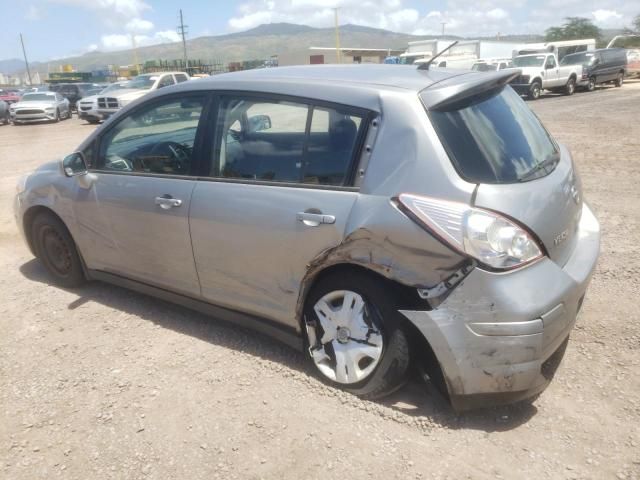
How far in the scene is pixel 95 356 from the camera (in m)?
3.48

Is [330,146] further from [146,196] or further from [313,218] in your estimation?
[146,196]

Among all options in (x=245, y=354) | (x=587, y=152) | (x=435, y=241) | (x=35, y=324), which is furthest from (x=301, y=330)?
(x=587, y=152)

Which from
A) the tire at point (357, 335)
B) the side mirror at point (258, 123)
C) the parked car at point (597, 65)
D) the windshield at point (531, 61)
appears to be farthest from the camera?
the parked car at point (597, 65)

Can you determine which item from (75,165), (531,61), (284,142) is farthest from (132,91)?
(284,142)

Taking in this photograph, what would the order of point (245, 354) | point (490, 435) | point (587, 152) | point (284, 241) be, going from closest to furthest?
point (490, 435) → point (284, 241) → point (245, 354) → point (587, 152)

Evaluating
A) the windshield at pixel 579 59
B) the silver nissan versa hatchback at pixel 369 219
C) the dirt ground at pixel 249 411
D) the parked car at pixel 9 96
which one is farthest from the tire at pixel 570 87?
the parked car at pixel 9 96

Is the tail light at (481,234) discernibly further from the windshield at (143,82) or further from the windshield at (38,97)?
the windshield at (38,97)

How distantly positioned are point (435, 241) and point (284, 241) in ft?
2.83

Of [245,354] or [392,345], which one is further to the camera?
[245,354]

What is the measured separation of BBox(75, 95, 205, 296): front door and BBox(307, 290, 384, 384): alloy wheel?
3.20 ft

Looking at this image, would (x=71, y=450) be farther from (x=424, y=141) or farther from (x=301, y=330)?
(x=424, y=141)

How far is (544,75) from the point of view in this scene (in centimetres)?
2505

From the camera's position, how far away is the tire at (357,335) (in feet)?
8.73

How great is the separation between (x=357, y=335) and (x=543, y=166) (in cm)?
133
